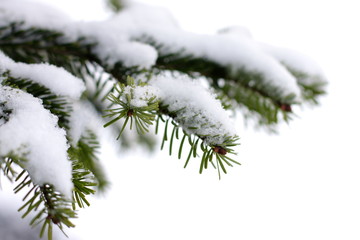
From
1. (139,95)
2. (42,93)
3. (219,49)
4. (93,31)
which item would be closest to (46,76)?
(42,93)

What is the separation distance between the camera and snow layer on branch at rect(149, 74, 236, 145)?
67 cm

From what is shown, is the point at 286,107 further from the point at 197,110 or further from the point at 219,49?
the point at 197,110

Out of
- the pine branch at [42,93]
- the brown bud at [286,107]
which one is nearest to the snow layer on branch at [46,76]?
the pine branch at [42,93]

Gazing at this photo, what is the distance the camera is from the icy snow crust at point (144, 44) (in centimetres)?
104

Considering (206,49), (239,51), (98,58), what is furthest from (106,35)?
(239,51)

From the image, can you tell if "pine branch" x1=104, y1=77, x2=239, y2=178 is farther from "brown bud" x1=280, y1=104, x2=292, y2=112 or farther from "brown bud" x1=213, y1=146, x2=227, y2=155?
"brown bud" x1=280, y1=104, x2=292, y2=112

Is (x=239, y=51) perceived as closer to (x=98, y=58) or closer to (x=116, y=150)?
(x=98, y=58)

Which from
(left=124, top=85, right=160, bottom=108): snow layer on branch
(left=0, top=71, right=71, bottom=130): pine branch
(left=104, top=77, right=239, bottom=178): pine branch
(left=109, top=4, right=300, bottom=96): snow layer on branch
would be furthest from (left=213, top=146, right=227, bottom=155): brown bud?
(left=109, top=4, right=300, bottom=96): snow layer on branch

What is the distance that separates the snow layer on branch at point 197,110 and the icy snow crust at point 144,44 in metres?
0.26

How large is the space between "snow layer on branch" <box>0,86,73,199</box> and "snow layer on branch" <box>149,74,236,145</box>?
0.26 meters

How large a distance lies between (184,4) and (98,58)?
7635mm

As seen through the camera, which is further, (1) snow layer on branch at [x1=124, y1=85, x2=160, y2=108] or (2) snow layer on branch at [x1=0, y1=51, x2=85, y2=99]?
(2) snow layer on branch at [x1=0, y1=51, x2=85, y2=99]

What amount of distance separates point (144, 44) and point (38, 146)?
26.7 inches

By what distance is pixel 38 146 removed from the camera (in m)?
0.53
